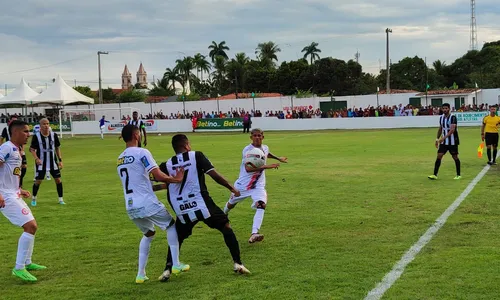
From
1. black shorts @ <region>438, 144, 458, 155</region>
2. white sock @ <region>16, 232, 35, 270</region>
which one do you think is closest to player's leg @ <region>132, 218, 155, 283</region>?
white sock @ <region>16, 232, 35, 270</region>

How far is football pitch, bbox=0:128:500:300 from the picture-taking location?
19.6 ft

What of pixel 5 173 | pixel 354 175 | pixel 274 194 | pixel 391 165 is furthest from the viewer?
pixel 391 165

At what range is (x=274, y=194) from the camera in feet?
41.6

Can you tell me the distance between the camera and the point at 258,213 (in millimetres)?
8289

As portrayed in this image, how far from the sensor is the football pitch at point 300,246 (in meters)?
5.96

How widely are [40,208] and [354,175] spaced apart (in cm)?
837

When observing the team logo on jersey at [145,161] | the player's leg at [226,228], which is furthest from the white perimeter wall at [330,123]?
the team logo on jersey at [145,161]

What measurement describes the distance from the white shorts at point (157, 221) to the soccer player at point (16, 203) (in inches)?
59.2

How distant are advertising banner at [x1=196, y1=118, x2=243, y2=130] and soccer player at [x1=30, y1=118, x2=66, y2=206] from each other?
122 feet

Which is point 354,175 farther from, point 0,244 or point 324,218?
point 0,244

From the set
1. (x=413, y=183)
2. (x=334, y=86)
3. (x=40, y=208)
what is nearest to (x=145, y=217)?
(x=40, y=208)

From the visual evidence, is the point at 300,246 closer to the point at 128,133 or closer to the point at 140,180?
the point at 140,180

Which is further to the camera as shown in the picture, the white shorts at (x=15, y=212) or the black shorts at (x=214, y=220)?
the white shorts at (x=15, y=212)

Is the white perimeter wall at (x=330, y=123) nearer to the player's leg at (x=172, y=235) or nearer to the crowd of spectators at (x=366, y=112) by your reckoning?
the crowd of spectators at (x=366, y=112)
